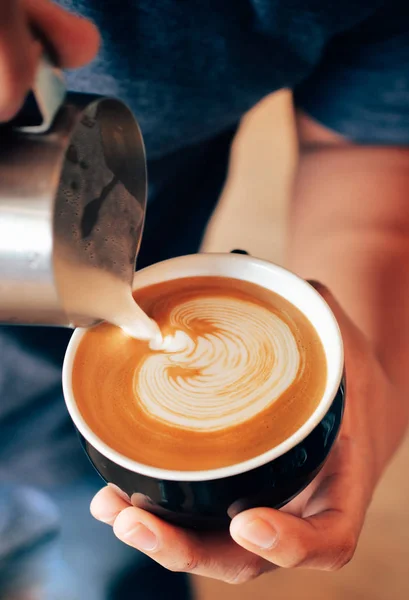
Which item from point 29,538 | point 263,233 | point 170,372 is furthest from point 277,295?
point 263,233

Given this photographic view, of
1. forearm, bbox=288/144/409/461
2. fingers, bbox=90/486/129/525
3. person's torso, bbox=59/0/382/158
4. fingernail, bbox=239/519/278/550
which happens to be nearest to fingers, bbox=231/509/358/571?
fingernail, bbox=239/519/278/550

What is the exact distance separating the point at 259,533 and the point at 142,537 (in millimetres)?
100

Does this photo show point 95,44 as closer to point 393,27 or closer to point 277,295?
point 277,295

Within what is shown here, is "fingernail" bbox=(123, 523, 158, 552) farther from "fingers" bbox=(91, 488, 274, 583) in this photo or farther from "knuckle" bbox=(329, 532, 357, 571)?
"knuckle" bbox=(329, 532, 357, 571)

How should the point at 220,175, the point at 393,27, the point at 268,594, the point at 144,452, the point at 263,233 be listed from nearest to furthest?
the point at 144,452 → the point at 393,27 → the point at 220,175 → the point at 268,594 → the point at 263,233

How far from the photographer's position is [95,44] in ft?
1.18

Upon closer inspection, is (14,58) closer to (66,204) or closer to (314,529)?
(66,204)

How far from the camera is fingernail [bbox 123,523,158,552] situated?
50 centimetres

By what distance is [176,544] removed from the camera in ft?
1.67

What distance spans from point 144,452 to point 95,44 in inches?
12.3

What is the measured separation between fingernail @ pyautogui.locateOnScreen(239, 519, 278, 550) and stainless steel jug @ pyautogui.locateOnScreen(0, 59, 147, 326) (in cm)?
21

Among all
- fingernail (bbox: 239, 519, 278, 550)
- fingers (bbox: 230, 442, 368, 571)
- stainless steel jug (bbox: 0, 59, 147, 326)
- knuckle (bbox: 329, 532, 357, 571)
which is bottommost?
knuckle (bbox: 329, 532, 357, 571)

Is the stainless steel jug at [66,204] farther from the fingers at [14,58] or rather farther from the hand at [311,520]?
the hand at [311,520]

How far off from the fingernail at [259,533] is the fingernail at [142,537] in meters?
0.08
